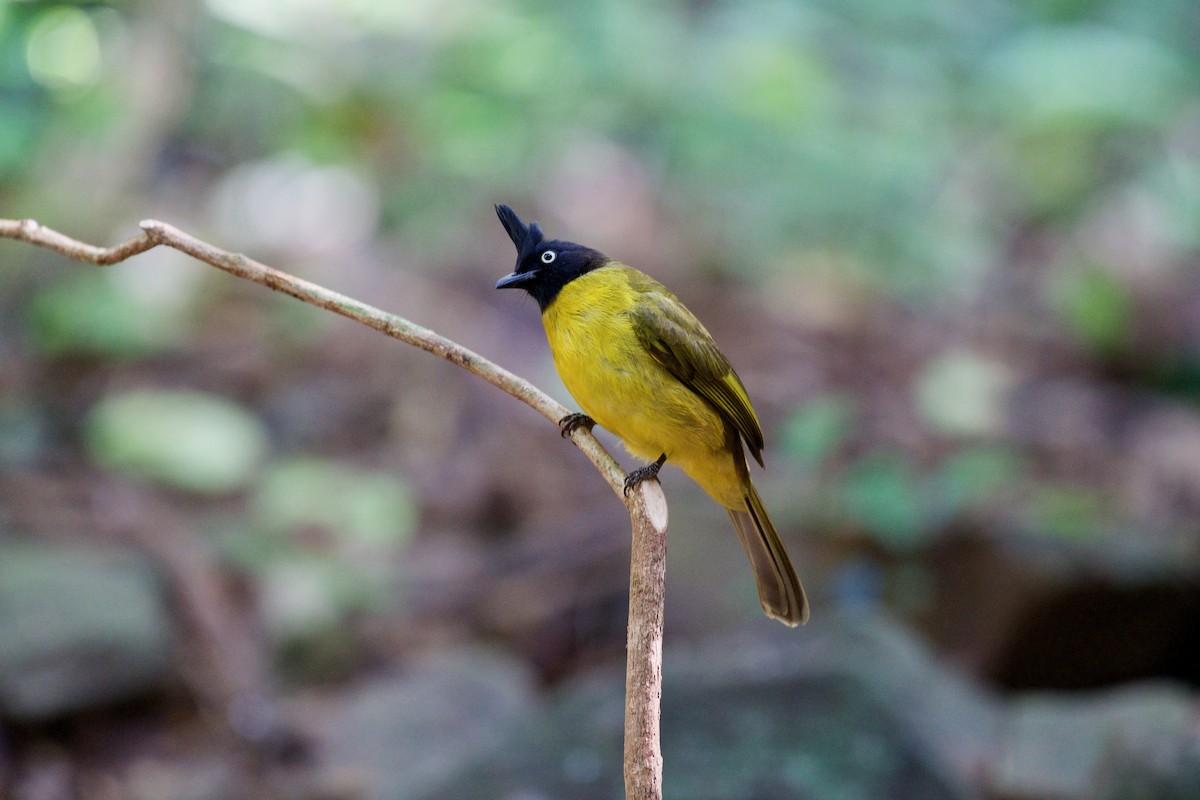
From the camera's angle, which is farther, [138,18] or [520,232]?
→ [138,18]

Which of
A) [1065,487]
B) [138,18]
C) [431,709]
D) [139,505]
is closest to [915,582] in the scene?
[1065,487]

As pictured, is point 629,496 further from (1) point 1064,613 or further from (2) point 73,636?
(1) point 1064,613

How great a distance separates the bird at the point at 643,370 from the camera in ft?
8.01

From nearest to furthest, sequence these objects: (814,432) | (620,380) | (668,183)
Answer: (620,380) < (814,432) < (668,183)

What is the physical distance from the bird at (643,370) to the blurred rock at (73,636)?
7.92ft

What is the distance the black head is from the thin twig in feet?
1.59

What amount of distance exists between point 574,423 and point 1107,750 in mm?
2050

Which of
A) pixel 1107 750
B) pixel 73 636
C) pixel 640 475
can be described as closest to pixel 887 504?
pixel 1107 750

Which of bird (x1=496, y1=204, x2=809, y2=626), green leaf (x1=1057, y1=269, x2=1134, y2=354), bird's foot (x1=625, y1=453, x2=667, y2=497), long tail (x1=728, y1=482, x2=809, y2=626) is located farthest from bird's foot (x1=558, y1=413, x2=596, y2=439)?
green leaf (x1=1057, y1=269, x2=1134, y2=354)

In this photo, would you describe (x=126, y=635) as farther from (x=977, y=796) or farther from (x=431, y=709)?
(x=977, y=796)

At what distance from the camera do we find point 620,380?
2436 mm

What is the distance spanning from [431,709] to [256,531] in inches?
56.6

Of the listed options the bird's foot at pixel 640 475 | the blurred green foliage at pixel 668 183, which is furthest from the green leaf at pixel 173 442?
the bird's foot at pixel 640 475

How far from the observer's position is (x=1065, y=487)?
567 centimetres
